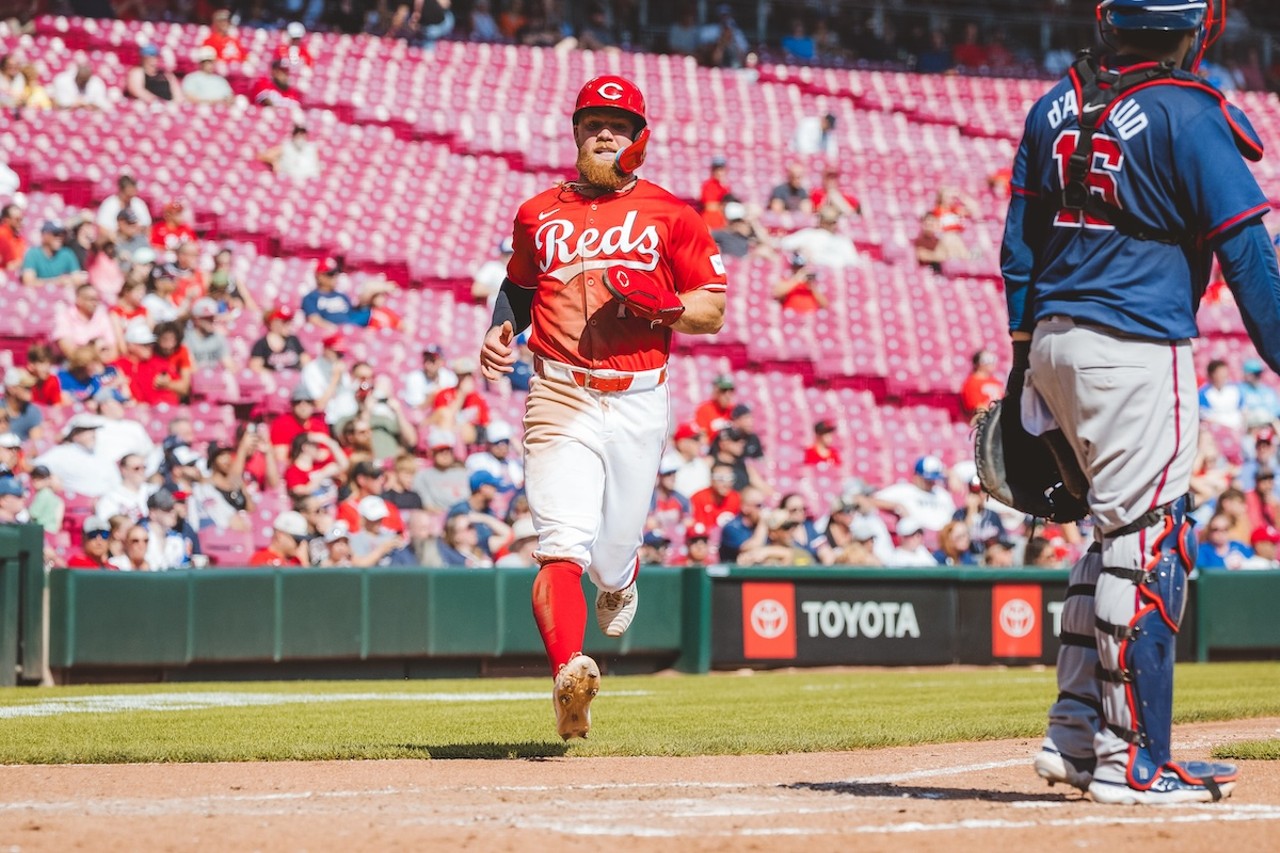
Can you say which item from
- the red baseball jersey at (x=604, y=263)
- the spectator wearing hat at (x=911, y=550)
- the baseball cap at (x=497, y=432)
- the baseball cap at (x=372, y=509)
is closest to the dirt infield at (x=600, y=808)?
the red baseball jersey at (x=604, y=263)

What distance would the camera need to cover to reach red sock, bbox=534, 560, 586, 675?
588cm

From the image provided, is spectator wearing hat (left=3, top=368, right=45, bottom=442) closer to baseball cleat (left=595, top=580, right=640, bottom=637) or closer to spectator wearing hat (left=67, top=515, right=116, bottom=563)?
spectator wearing hat (left=67, top=515, right=116, bottom=563)

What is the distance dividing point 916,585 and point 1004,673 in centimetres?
106

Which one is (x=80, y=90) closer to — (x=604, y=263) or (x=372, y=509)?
(x=372, y=509)

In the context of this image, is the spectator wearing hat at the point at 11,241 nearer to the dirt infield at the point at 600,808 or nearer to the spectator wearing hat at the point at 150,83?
the spectator wearing hat at the point at 150,83

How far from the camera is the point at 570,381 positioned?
6113 mm

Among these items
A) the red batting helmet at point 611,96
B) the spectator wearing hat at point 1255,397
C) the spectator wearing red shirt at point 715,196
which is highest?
the spectator wearing red shirt at point 715,196

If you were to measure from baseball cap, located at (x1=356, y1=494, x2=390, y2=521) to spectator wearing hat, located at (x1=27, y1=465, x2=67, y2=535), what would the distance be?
2.14 meters

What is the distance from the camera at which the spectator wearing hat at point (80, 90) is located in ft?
63.3

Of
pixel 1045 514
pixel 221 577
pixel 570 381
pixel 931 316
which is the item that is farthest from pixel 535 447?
pixel 931 316

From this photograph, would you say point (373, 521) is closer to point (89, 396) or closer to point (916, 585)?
point (89, 396)

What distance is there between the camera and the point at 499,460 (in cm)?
1441

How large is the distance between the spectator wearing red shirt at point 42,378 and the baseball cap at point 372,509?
2.73 m

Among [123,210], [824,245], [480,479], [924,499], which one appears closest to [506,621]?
[480,479]
